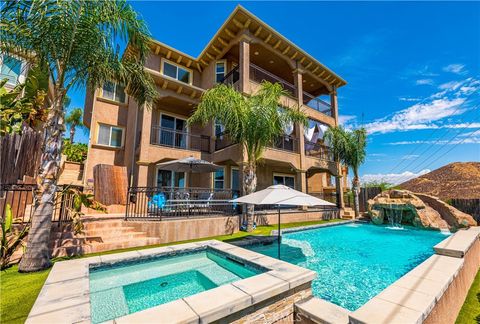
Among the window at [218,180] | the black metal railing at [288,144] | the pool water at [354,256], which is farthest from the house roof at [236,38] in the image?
the pool water at [354,256]

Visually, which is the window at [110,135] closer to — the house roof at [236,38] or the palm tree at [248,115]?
the house roof at [236,38]

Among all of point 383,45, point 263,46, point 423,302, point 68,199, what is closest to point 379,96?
point 383,45

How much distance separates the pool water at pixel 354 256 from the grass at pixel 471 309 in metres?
1.42

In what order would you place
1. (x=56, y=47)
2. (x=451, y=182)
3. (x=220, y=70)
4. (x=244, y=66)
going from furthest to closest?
(x=451, y=182)
(x=220, y=70)
(x=244, y=66)
(x=56, y=47)

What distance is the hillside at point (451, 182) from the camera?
22.6m

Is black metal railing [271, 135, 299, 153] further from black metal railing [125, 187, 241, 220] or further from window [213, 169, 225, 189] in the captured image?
black metal railing [125, 187, 241, 220]

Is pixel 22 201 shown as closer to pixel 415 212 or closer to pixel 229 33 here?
pixel 229 33

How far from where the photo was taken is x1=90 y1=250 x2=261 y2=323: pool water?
4332 mm

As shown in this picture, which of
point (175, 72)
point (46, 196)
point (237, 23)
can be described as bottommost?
point (46, 196)

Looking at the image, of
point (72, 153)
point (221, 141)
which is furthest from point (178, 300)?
point (72, 153)

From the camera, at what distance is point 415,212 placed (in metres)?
13.6

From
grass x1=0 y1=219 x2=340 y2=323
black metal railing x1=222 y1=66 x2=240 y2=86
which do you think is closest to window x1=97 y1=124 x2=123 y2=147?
black metal railing x1=222 y1=66 x2=240 y2=86

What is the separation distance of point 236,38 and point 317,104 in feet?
30.9

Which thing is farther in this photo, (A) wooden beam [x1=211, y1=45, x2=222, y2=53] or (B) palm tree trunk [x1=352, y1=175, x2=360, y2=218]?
(B) palm tree trunk [x1=352, y1=175, x2=360, y2=218]
